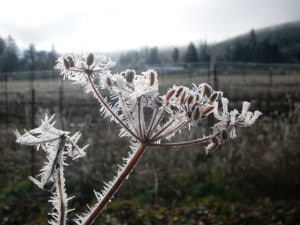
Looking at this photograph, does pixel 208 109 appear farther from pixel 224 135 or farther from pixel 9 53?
pixel 9 53

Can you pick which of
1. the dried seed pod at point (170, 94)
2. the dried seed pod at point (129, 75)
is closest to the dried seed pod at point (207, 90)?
the dried seed pod at point (170, 94)

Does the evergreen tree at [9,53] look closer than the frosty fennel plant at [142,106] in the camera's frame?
No

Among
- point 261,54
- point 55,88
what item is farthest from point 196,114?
point 261,54

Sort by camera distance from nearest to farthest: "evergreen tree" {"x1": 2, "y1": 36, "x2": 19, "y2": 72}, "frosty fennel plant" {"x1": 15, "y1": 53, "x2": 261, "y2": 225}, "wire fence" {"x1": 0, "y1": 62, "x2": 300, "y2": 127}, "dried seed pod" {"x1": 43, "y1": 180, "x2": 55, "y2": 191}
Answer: "dried seed pod" {"x1": 43, "y1": 180, "x2": 55, "y2": 191} < "frosty fennel plant" {"x1": 15, "y1": 53, "x2": 261, "y2": 225} < "wire fence" {"x1": 0, "y1": 62, "x2": 300, "y2": 127} < "evergreen tree" {"x1": 2, "y1": 36, "x2": 19, "y2": 72}

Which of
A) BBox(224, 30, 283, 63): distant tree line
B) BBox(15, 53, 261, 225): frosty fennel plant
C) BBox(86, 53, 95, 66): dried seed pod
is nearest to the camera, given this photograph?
BBox(15, 53, 261, 225): frosty fennel plant

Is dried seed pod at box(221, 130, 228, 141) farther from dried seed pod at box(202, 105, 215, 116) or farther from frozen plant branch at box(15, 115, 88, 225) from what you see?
frozen plant branch at box(15, 115, 88, 225)

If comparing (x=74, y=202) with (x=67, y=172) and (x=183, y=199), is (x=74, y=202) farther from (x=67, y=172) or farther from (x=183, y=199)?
(x=183, y=199)

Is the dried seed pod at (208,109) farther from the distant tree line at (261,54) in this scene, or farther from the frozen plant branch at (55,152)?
the distant tree line at (261,54)

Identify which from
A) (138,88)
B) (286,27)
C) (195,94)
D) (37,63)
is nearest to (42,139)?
(138,88)

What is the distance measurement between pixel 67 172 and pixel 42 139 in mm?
8735

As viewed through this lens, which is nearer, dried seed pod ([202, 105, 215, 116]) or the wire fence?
dried seed pod ([202, 105, 215, 116])

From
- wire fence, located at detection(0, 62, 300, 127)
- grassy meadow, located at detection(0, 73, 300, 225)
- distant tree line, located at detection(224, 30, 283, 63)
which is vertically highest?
distant tree line, located at detection(224, 30, 283, 63)

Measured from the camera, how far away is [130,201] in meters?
8.84

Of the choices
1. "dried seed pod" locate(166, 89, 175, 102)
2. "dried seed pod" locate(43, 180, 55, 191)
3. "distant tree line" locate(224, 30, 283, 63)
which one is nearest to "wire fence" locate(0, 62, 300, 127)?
"dried seed pod" locate(166, 89, 175, 102)
